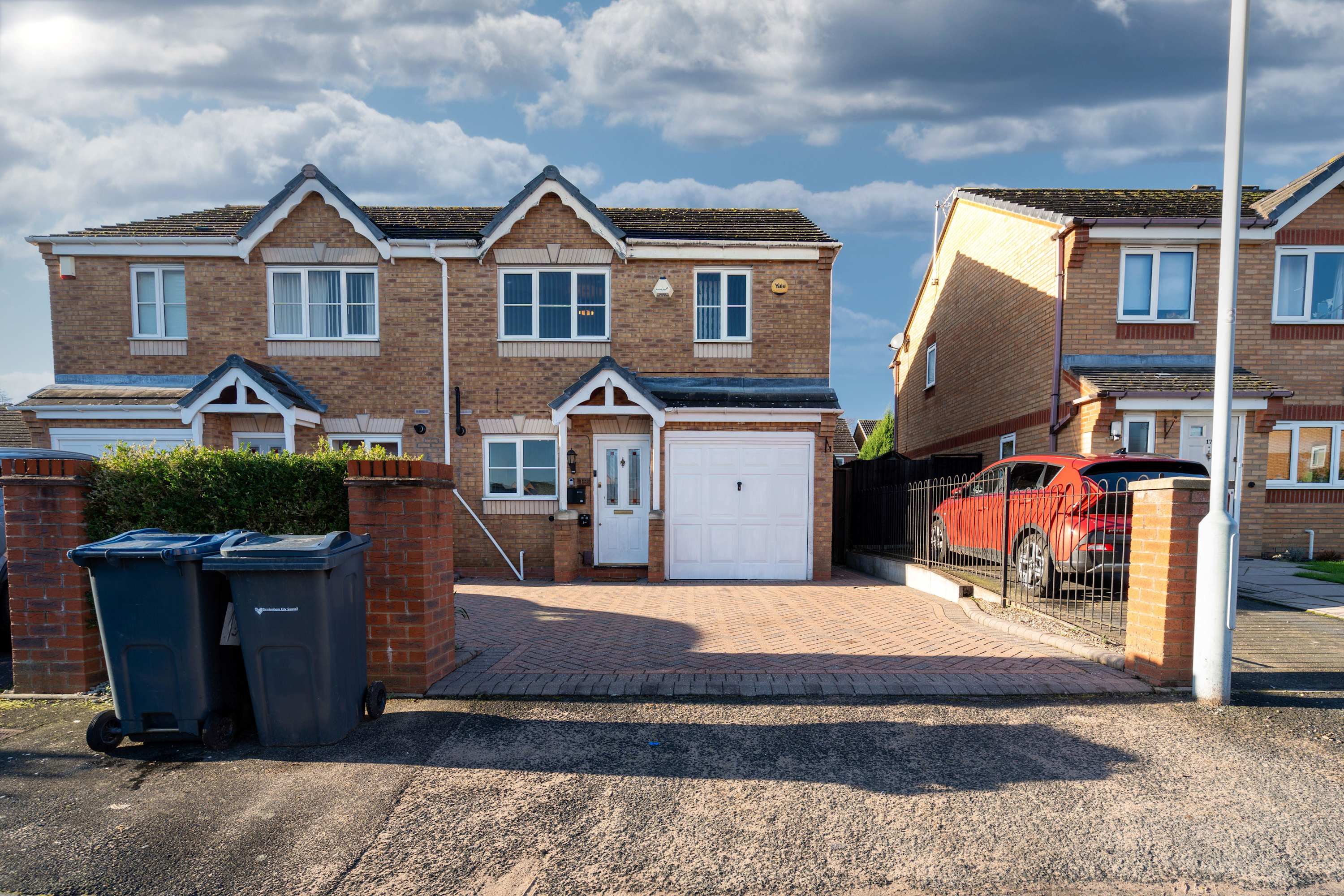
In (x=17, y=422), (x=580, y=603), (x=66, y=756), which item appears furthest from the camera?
(x=17, y=422)

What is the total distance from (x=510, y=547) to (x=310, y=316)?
18.5ft

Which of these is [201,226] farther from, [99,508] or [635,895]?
[635,895]

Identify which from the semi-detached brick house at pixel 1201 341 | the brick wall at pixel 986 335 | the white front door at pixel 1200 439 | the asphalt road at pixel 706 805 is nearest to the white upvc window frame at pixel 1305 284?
the semi-detached brick house at pixel 1201 341

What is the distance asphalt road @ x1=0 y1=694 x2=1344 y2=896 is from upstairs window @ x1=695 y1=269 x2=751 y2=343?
8.51 metres

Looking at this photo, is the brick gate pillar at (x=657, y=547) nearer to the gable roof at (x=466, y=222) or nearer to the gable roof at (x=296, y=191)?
the gable roof at (x=466, y=222)

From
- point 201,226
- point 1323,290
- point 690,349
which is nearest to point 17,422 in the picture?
point 201,226

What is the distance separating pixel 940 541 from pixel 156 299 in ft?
46.9

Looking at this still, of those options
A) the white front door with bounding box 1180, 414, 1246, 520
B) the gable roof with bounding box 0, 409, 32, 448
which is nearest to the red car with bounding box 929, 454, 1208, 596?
the white front door with bounding box 1180, 414, 1246, 520

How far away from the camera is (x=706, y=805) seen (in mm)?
3344

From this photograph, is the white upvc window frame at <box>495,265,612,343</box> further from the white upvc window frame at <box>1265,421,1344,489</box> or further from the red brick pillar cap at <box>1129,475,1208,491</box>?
the white upvc window frame at <box>1265,421,1344,489</box>

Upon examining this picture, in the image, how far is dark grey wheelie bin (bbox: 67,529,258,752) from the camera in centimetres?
389

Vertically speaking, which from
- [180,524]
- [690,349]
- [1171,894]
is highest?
[690,349]

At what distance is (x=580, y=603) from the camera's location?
28.5ft

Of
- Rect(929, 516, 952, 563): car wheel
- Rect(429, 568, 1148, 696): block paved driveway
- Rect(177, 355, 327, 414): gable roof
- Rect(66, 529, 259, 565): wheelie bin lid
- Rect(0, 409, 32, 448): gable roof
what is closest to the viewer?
Rect(66, 529, 259, 565): wheelie bin lid
